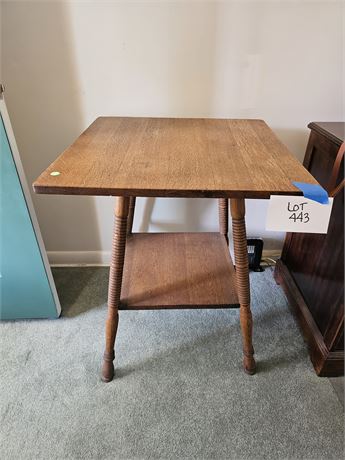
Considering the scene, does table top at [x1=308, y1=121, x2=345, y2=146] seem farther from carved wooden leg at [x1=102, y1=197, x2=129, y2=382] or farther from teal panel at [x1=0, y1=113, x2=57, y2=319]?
teal panel at [x1=0, y1=113, x2=57, y2=319]

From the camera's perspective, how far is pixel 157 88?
1.11 m

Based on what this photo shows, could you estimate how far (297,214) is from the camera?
2.03 feet

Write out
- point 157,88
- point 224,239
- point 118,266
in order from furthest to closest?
point 224,239
point 157,88
point 118,266

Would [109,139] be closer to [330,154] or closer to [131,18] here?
[131,18]

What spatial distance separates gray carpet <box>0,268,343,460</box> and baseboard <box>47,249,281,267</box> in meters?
0.28

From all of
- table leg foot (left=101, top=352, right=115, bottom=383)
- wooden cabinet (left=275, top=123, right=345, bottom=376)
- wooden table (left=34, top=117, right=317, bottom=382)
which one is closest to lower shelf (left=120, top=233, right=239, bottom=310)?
wooden table (left=34, top=117, right=317, bottom=382)

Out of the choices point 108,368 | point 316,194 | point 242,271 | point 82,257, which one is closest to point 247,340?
point 242,271

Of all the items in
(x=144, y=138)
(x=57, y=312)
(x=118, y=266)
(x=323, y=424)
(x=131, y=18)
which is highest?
(x=131, y=18)

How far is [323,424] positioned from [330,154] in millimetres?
805

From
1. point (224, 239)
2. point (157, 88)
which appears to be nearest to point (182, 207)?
point (224, 239)

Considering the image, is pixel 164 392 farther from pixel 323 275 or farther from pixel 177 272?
pixel 323 275

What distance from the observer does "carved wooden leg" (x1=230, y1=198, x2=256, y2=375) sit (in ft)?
2.57

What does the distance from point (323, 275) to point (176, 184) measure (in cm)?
66

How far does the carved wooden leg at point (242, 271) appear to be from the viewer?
78 centimetres
